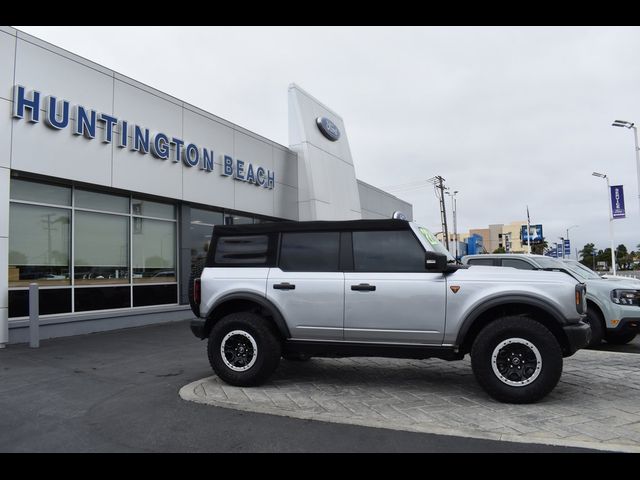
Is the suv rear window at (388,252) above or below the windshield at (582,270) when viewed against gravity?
above

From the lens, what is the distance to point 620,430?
3.92m

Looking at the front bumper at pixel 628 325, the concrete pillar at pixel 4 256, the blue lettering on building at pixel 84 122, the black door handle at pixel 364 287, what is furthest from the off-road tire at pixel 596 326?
the blue lettering on building at pixel 84 122

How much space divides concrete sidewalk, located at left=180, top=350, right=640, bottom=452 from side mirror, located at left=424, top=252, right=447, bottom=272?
4.58 feet

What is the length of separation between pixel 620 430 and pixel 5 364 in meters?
8.11

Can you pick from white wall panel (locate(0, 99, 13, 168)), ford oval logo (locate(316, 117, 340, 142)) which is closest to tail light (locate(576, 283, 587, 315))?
white wall panel (locate(0, 99, 13, 168))

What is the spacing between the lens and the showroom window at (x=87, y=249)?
962 cm

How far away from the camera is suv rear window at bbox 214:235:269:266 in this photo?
564 cm

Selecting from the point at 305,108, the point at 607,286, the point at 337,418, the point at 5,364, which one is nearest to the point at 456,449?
the point at 337,418

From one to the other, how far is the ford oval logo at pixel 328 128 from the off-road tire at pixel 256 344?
14716 mm

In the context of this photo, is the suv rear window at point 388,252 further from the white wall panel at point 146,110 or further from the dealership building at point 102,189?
the white wall panel at point 146,110

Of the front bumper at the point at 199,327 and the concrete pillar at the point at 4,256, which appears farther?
the concrete pillar at the point at 4,256

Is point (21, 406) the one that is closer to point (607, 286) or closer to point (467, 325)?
point (467, 325)

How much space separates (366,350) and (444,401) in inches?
37.8

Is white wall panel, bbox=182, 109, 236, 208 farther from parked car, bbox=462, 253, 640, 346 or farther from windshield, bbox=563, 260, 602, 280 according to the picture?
parked car, bbox=462, 253, 640, 346
